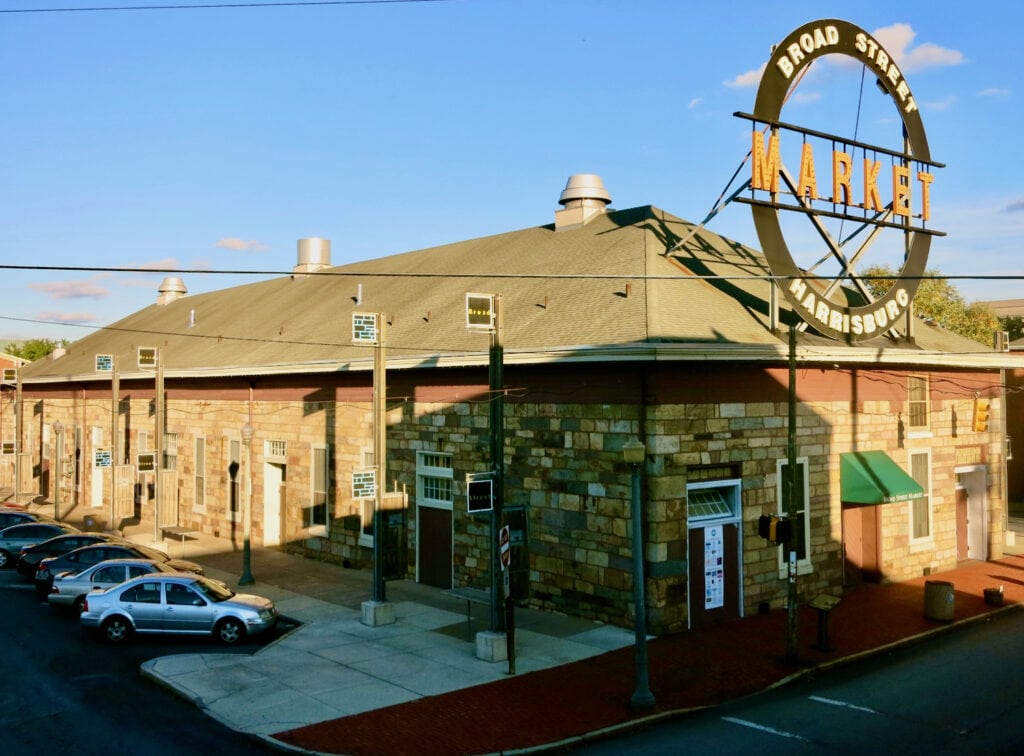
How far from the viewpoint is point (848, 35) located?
22.3 m

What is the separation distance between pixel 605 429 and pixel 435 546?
282 inches

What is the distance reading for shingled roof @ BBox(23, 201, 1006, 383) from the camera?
19203mm

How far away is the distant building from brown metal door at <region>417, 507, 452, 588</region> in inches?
3.0

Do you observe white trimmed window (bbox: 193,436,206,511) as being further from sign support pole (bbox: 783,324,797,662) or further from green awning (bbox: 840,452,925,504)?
sign support pole (bbox: 783,324,797,662)

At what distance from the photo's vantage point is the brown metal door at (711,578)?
18.9 m

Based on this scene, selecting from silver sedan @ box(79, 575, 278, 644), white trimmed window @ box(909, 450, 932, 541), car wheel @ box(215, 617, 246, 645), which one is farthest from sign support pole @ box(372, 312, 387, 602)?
white trimmed window @ box(909, 450, 932, 541)

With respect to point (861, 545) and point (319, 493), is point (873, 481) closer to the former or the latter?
point (861, 545)

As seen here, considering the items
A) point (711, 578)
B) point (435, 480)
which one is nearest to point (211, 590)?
point (435, 480)

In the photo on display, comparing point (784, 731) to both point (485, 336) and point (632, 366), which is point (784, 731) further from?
point (485, 336)

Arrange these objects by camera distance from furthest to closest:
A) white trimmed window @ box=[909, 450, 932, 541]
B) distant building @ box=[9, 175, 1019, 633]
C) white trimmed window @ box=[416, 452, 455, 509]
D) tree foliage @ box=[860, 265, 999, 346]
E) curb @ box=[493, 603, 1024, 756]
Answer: tree foliage @ box=[860, 265, 999, 346]
white trimmed window @ box=[909, 450, 932, 541]
white trimmed window @ box=[416, 452, 455, 509]
distant building @ box=[9, 175, 1019, 633]
curb @ box=[493, 603, 1024, 756]

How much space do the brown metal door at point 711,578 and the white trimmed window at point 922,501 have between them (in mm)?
7880

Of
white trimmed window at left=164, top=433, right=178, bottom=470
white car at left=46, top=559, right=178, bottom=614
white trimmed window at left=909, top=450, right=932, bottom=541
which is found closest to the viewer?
white car at left=46, top=559, right=178, bottom=614

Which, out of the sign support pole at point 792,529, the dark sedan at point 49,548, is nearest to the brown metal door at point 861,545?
the sign support pole at point 792,529

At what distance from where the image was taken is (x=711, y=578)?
63.0 feet
